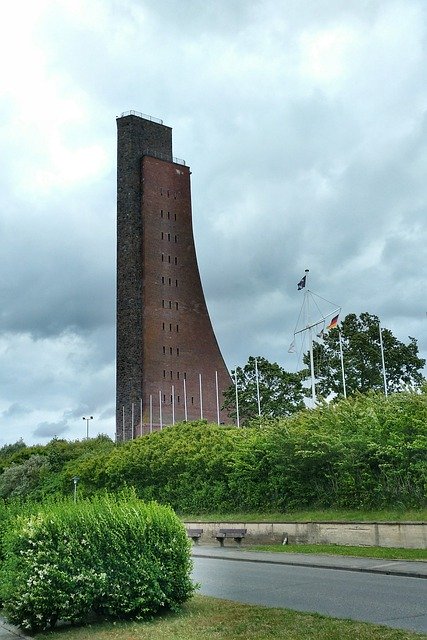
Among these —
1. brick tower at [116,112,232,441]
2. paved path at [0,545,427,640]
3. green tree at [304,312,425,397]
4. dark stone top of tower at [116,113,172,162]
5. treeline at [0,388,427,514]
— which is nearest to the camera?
paved path at [0,545,427,640]

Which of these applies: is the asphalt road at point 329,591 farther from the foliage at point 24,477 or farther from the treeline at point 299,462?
the foliage at point 24,477

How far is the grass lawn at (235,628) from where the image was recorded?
7883 mm

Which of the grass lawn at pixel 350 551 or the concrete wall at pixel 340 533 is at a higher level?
the concrete wall at pixel 340 533

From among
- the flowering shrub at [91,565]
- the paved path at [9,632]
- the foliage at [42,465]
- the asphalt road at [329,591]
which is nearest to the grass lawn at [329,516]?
the asphalt road at [329,591]

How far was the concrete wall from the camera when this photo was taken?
18.5 m

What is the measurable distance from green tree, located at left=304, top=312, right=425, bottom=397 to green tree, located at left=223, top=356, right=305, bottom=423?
22.7 ft

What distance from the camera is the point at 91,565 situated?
9.31 metres

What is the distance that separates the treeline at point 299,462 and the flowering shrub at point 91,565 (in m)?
11.7

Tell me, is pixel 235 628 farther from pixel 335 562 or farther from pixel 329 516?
pixel 329 516

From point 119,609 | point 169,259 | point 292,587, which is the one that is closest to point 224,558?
point 292,587

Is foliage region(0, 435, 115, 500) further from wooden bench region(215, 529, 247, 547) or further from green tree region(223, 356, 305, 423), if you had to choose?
wooden bench region(215, 529, 247, 547)

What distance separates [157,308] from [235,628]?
69.1 metres

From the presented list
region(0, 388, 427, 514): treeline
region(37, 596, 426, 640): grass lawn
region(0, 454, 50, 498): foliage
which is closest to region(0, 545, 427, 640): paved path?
region(37, 596, 426, 640): grass lawn

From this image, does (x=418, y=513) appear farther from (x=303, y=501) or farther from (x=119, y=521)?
(x=119, y=521)
